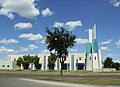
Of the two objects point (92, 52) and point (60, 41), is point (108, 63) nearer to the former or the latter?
point (92, 52)

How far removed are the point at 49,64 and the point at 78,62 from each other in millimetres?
13260

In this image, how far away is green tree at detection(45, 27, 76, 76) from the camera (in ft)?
133

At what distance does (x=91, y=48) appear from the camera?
95375 mm

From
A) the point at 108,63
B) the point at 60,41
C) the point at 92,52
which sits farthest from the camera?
the point at 108,63

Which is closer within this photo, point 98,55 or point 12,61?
point 98,55

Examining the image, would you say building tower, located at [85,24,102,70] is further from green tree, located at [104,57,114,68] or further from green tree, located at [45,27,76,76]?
green tree, located at [45,27,76,76]

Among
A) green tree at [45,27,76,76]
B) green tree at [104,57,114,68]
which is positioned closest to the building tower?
green tree at [104,57,114,68]

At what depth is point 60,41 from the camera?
40.7 m

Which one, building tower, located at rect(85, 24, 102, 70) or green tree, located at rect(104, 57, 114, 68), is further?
green tree, located at rect(104, 57, 114, 68)

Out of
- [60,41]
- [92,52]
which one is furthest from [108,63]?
[60,41]

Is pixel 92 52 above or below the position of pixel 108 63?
above

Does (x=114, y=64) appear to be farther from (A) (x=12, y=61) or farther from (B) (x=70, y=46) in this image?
(B) (x=70, y=46)

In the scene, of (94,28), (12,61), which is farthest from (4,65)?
(94,28)

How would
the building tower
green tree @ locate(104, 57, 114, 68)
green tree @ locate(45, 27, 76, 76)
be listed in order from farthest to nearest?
1. green tree @ locate(104, 57, 114, 68)
2. the building tower
3. green tree @ locate(45, 27, 76, 76)
